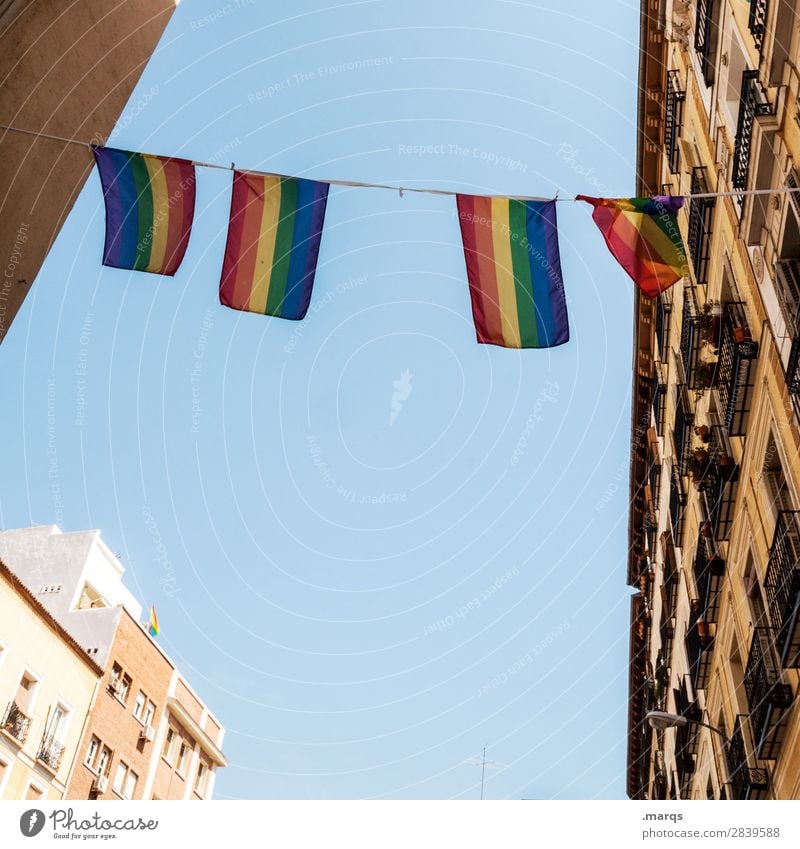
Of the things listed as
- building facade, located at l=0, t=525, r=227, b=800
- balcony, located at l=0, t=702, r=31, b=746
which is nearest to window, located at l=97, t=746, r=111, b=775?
building facade, located at l=0, t=525, r=227, b=800

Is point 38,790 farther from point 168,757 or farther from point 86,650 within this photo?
point 168,757

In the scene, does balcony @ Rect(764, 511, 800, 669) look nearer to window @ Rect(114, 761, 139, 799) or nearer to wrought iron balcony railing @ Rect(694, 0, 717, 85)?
wrought iron balcony railing @ Rect(694, 0, 717, 85)

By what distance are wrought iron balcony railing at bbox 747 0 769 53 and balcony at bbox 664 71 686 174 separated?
26.0 feet

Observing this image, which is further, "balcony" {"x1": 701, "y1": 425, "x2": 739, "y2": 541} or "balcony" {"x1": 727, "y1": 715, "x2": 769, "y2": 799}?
"balcony" {"x1": 701, "y1": 425, "x2": 739, "y2": 541}

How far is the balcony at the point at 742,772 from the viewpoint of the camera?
56.5 ft

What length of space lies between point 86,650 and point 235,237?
31.3 meters

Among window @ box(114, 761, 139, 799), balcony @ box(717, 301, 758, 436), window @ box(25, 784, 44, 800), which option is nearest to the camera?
balcony @ box(717, 301, 758, 436)

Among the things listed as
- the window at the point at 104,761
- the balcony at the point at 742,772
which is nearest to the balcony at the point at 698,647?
the balcony at the point at 742,772

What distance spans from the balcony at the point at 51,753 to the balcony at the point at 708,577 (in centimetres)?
2548

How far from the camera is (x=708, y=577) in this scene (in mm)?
22359

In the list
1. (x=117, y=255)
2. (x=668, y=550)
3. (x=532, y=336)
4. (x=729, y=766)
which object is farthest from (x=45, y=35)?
(x=668, y=550)

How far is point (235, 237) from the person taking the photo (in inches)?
577

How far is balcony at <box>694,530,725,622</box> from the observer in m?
21.8
